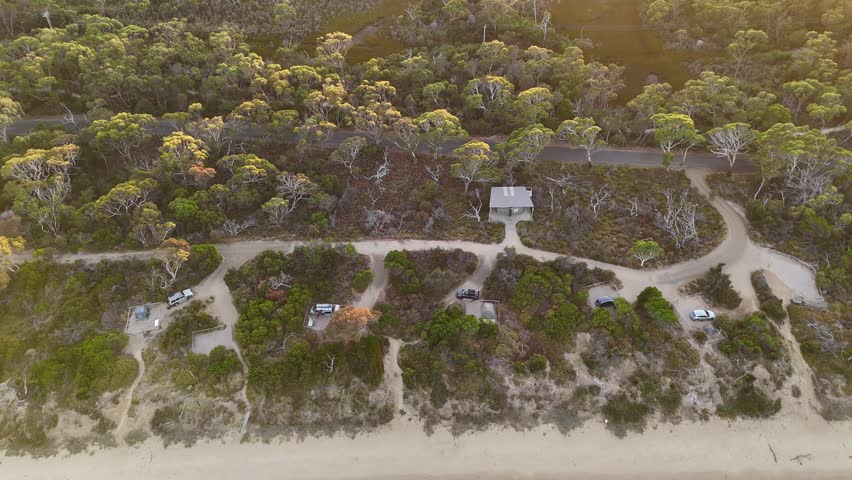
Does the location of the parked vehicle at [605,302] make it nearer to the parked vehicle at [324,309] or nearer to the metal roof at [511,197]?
the metal roof at [511,197]

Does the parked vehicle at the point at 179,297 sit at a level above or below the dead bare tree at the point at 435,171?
below

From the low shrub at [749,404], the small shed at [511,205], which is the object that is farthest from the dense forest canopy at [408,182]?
the small shed at [511,205]

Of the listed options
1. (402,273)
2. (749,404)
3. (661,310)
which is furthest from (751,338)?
(402,273)

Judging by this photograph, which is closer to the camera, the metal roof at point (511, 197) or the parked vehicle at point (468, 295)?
the parked vehicle at point (468, 295)

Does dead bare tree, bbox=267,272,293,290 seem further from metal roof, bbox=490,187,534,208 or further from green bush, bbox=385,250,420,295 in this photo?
metal roof, bbox=490,187,534,208

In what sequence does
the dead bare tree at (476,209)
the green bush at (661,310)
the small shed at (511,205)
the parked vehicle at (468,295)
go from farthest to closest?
the small shed at (511,205) < the dead bare tree at (476,209) < the parked vehicle at (468,295) < the green bush at (661,310)

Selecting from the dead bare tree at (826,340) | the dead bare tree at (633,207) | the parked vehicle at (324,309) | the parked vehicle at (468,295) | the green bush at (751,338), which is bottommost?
the dead bare tree at (826,340)

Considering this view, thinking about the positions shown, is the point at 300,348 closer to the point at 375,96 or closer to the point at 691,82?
the point at 375,96

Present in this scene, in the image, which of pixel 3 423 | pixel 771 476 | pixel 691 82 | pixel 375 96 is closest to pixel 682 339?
A: pixel 771 476
